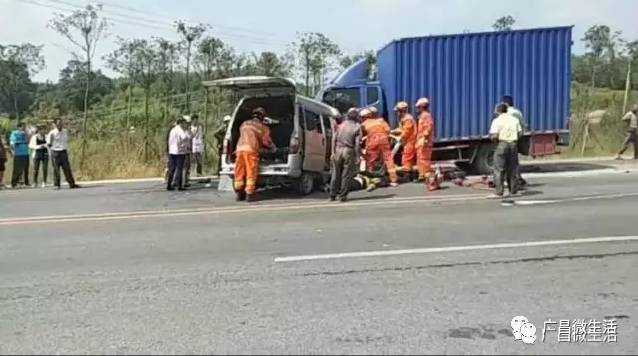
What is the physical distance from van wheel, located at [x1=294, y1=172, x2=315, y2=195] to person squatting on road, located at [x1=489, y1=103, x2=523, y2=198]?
343 centimetres

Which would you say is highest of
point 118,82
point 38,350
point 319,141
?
point 118,82

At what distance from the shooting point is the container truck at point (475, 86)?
19.1 meters

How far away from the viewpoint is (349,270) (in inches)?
301

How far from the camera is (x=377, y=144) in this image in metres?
15.9

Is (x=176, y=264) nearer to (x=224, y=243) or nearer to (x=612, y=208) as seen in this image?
(x=224, y=243)

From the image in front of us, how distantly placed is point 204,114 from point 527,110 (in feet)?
30.7

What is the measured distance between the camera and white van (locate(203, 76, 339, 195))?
1443 cm

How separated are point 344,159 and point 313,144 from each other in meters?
1.62

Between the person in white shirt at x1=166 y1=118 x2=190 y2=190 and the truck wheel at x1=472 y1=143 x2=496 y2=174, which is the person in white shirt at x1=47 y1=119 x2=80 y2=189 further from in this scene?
the truck wheel at x1=472 y1=143 x2=496 y2=174

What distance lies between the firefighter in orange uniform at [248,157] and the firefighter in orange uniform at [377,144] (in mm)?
2523

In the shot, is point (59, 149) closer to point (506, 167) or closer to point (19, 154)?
point (19, 154)

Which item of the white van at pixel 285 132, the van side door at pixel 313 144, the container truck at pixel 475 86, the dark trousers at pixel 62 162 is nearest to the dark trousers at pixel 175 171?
the white van at pixel 285 132

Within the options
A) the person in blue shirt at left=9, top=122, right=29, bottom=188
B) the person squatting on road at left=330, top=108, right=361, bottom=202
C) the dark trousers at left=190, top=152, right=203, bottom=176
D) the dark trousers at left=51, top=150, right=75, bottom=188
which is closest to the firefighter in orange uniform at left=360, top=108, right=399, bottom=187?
the person squatting on road at left=330, top=108, right=361, bottom=202

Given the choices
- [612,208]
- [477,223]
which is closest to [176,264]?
[477,223]
